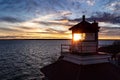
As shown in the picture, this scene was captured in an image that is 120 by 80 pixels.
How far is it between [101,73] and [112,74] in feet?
3.43

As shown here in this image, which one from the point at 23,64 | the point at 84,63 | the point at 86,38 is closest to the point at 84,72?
the point at 84,63

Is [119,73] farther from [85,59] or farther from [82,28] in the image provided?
[82,28]

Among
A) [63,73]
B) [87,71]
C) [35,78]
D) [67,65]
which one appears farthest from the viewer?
[35,78]

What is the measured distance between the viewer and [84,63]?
12.6 meters

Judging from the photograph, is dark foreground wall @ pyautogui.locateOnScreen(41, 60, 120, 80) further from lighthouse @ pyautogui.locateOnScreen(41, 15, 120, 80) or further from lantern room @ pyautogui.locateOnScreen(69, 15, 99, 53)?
lantern room @ pyautogui.locateOnScreen(69, 15, 99, 53)

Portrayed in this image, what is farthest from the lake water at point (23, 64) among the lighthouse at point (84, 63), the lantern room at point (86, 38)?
the lantern room at point (86, 38)

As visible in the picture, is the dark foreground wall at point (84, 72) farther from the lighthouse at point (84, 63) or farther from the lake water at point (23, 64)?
the lake water at point (23, 64)

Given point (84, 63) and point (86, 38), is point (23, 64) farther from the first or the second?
point (84, 63)

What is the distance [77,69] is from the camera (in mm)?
12383

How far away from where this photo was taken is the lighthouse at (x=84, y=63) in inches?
473

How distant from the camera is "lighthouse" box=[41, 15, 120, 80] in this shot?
Answer: 12.0m

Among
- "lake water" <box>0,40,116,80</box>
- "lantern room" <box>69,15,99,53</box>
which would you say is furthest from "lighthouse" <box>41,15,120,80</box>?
"lake water" <box>0,40,116,80</box>

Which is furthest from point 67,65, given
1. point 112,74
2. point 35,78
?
point 35,78

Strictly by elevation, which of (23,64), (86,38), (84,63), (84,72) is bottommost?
(23,64)
